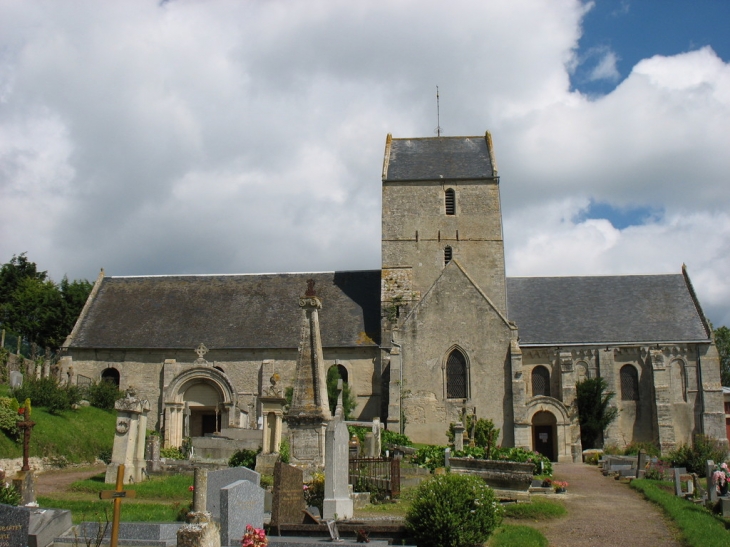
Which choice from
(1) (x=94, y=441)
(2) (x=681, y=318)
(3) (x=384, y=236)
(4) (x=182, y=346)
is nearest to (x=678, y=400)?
(2) (x=681, y=318)

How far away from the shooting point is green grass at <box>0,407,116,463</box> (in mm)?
21828

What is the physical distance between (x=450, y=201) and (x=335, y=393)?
1135 centimetres

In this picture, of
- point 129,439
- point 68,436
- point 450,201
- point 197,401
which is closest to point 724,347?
point 450,201

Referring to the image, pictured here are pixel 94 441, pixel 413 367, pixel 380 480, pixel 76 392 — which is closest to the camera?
pixel 380 480

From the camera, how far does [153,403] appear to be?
3309 centimetres

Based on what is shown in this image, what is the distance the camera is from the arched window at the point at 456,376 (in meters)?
30.8

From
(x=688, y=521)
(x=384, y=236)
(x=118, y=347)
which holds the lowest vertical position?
(x=688, y=521)

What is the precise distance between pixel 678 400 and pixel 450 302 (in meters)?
11.8

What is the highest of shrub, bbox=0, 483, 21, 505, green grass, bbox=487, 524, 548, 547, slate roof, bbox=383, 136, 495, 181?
slate roof, bbox=383, 136, 495, 181

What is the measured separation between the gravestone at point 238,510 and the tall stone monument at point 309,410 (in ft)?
19.3

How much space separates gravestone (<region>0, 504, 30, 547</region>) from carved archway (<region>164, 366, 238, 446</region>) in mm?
21080

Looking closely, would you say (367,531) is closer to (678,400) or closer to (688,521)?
(688,521)

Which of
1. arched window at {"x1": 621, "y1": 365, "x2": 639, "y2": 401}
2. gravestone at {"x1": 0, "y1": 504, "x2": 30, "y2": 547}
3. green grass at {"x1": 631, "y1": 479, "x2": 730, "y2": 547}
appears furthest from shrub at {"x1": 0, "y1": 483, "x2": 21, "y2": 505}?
arched window at {"x1": 621, "y1": 365, "x2": 639, "y2": 401}

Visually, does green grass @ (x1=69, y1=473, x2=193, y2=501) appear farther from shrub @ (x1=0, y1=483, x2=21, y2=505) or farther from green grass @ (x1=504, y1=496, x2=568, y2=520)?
green grass @ (x1=504, y1=496, x2=568, y2=520)
